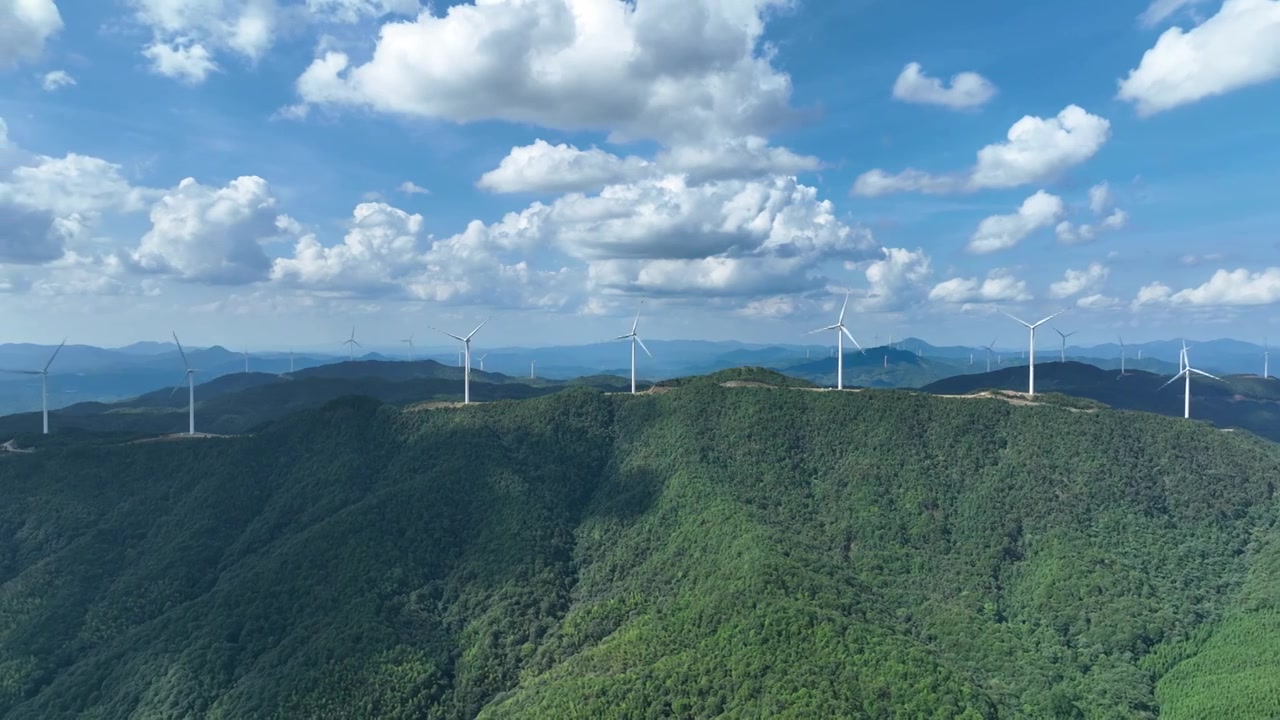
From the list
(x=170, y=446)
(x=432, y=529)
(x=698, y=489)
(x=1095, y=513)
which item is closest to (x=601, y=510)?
(x=698, y=489)

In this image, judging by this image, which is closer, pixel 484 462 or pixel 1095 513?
pixel 1095 513

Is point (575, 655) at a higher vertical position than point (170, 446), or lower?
lower

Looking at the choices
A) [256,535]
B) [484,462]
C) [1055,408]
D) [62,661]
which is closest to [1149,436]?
[1055,408]

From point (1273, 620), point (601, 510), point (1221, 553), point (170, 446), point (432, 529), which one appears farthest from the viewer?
point (170, 446)

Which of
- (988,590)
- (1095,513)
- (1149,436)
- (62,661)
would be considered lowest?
(62,661)

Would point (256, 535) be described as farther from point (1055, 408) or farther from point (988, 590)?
point (1055, 408)

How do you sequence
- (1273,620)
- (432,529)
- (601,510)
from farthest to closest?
(601,510), (432,529), (1273,620)

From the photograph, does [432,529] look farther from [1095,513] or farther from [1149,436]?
[1149,436]
